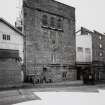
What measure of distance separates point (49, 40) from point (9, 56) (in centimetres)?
979

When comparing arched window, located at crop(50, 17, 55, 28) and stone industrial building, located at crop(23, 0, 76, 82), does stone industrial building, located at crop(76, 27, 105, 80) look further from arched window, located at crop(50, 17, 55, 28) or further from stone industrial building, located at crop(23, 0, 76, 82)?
arched window, located at crop(50, 17, 55, 28)

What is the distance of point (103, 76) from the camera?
4003 cm

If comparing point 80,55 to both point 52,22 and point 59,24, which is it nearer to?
point 59,24

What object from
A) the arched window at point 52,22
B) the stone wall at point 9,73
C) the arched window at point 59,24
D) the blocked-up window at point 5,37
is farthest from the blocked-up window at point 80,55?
the blocked-up window at point 5,37

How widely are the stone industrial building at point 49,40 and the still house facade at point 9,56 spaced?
2779 millimetres

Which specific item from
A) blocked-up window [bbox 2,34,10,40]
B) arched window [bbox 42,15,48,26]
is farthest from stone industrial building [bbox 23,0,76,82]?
blocked-up window [bbox 2,34,10,40]

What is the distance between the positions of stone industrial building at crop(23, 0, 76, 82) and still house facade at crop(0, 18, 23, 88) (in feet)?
9.12

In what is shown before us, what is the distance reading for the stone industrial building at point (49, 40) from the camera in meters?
27.6

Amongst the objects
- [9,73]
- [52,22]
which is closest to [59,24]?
[52,22]

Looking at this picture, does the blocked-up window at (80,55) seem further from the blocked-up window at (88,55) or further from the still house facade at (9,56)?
the still house facade at (9,56)

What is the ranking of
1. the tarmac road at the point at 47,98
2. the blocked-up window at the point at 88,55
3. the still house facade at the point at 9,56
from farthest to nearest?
the blocked-up window at the point at 88,55 → the still house facade at the point at 9,56 → the tarmac road at the point at 47,98

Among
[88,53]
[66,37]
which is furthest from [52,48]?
[88,53]

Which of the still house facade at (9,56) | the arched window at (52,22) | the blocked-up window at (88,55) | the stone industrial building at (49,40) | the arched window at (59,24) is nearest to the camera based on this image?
the still house facade at (9,56)

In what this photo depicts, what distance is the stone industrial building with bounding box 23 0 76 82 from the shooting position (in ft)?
90.5
